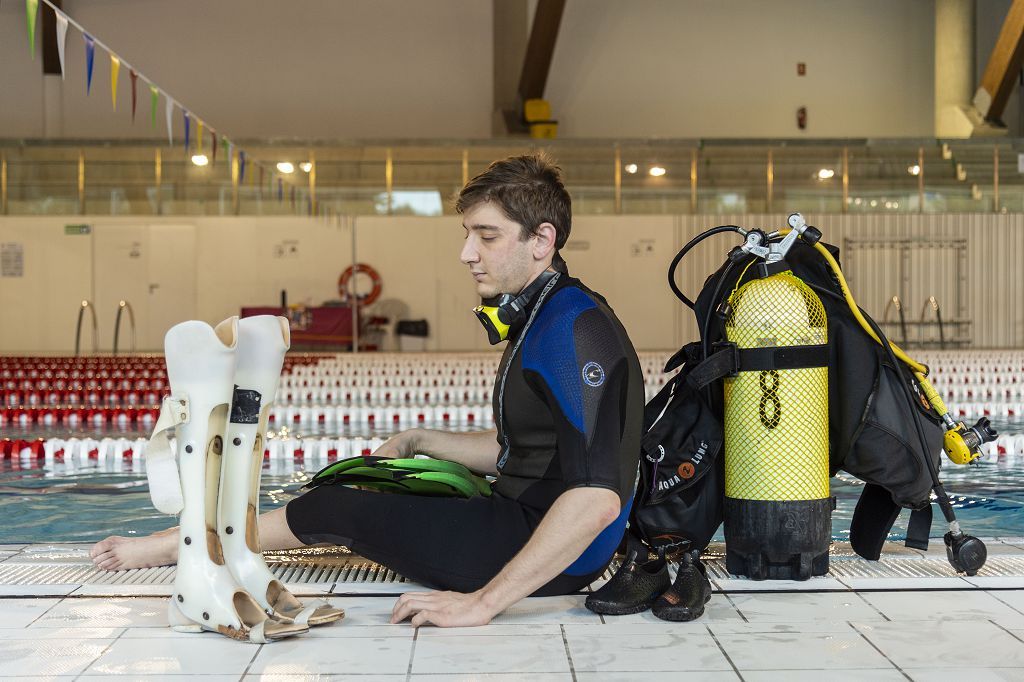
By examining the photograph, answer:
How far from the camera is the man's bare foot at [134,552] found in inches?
122

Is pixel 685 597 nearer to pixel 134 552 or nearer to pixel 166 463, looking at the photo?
pixel 166 463

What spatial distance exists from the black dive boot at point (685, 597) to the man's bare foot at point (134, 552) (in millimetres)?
1393

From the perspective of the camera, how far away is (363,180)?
63.5 feet

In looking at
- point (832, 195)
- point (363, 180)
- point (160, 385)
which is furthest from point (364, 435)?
point (832, 195)

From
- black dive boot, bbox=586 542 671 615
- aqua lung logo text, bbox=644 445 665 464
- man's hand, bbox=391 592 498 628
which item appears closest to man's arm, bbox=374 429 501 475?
aqua lung logo text, bbox=644 445 665 464

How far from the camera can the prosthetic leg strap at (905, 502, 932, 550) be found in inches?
121

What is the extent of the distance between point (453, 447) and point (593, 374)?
878 millimetres

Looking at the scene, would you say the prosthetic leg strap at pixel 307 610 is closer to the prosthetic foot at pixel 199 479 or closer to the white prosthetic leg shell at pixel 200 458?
the prosthetic foot at pixel 199 479

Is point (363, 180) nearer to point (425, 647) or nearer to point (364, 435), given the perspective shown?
point (364, 435)

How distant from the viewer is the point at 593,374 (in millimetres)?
2520

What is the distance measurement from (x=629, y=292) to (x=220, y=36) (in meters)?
8.87

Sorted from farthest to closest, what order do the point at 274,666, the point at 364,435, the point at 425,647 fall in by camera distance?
the point at 364,435 → the point at 425,647 → the point at 274,666

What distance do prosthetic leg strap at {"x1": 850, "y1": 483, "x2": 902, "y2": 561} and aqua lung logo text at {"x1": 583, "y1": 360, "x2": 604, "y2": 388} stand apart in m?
1.00

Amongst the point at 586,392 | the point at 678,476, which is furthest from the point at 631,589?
the point at 586,392
